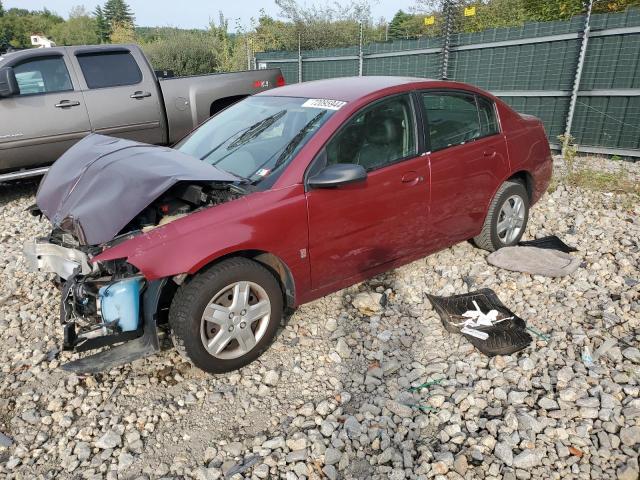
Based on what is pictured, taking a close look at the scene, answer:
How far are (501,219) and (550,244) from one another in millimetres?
690

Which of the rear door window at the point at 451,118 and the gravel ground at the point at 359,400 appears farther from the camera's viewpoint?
the rear door window at the point at 451,118

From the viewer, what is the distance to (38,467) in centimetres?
247

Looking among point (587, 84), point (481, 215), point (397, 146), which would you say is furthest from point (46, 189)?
point (587, 84)

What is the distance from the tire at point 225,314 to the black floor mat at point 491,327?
52.6 inches

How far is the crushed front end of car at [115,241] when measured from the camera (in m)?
2.76

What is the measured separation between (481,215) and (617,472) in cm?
245

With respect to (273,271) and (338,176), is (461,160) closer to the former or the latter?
(338,176)

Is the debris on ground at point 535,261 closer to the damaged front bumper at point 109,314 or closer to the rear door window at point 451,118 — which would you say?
the rear door window at point 451,118

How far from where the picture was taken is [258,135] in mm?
3592

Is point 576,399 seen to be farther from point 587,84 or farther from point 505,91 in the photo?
point 505,91

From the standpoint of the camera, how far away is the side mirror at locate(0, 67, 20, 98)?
19.3 feet

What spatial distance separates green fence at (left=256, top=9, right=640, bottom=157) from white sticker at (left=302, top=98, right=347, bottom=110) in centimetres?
637

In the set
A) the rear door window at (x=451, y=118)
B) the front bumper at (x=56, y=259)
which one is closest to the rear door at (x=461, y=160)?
the rear door window at (x=451, y=118)

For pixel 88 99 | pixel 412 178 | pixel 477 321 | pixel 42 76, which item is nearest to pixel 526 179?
pixel 412 178
